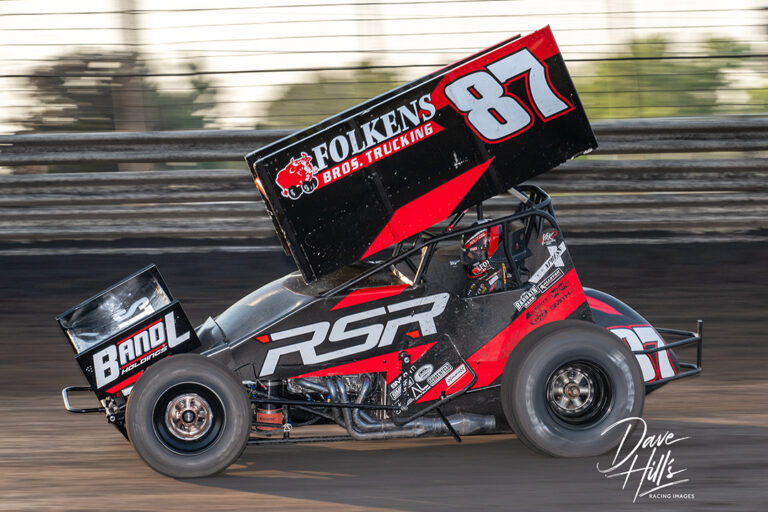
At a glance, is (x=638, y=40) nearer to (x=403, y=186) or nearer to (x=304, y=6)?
(x=304, y=6)

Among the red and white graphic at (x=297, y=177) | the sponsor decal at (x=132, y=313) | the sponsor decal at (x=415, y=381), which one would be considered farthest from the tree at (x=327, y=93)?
the sponsor decal at (x=415, y=381)

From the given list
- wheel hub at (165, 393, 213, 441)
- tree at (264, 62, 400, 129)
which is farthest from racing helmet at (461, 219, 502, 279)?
tree at (264, 62, 400, 129)

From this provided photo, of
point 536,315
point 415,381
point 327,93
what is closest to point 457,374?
point 415,381

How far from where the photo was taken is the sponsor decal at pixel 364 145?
209 inches

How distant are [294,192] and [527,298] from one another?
4.65ft

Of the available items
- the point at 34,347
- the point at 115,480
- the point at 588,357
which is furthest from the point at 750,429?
the point at 34,347

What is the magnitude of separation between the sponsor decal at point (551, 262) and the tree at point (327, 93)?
4612mm

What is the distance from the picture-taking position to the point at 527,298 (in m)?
5.53

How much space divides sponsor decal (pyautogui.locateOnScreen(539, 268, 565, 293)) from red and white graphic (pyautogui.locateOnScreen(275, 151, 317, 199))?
140cm

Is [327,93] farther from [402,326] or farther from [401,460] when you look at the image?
[401,460]

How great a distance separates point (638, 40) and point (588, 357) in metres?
5.48

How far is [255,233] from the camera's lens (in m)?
9.98

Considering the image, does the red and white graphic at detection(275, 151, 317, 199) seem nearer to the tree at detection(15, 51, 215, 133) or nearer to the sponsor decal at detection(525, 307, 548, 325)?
the sponsor decal at detection(525, 307, 548, 325)

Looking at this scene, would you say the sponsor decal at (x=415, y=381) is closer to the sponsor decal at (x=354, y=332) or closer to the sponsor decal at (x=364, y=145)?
the sponsor decal at (x=354, y=332)
